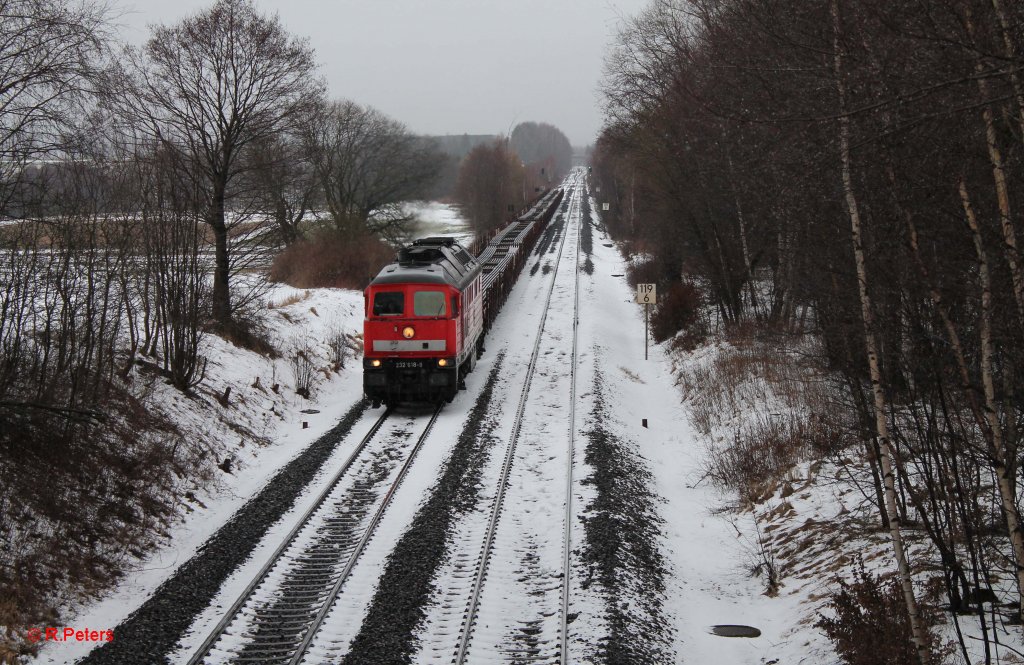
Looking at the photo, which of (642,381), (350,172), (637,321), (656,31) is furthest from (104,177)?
(350,172)

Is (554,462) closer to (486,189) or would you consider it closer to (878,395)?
(878,395)

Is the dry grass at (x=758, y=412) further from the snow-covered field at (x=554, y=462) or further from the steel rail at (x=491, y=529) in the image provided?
the steel rail at (x=491, y=529)

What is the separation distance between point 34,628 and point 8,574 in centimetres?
87

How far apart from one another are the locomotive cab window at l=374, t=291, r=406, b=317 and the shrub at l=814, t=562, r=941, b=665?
1022 cm

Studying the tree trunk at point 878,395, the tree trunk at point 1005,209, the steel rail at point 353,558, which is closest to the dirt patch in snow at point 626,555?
the tree trunk at point 878,395

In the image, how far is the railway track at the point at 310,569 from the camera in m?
7.25

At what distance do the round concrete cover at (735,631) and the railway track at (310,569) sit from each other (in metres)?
4.19

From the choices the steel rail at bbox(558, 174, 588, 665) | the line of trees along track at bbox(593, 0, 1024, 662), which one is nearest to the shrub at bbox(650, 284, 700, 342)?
the steel rail at bbox(558, 174, 588, 665)

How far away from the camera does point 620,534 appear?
31.5 feet

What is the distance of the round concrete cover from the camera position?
775 centimetres

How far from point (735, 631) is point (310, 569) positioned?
16.3ft

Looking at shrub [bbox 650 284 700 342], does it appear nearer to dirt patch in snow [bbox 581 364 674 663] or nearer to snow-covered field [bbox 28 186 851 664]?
snow-covered field [bbox 28 186 851 664]

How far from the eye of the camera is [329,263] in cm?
3366

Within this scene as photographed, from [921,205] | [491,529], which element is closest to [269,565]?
[491,529]
